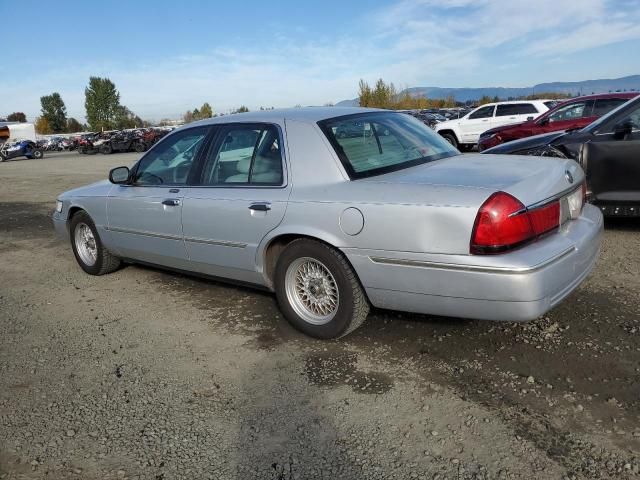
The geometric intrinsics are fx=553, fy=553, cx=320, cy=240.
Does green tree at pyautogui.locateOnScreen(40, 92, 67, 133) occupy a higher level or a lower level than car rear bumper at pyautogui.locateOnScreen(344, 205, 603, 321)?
higher

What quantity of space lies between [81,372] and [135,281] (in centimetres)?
203

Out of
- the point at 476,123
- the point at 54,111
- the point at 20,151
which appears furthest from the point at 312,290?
the point at 54,111

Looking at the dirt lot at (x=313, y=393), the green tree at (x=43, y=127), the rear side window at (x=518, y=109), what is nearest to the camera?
the dirt lot at (x=313, y=393)

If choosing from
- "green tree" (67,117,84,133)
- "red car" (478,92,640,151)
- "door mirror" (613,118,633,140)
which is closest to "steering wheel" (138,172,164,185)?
"door mirror" (613,118,633,140)

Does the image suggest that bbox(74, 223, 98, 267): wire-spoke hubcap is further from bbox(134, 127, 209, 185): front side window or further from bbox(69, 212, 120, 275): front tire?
bbox(134, 127, 209, 185): front side window

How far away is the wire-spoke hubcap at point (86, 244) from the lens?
5734 mm

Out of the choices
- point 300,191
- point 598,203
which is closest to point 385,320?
point 300,191

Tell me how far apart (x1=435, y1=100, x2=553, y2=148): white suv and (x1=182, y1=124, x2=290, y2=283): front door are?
1482 cm

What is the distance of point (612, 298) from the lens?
4.20 m

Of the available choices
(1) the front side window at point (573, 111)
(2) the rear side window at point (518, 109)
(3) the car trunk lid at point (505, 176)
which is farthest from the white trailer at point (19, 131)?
(3) the car trunk lid at point (505, 176)

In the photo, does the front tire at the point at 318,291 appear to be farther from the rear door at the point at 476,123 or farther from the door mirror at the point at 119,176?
the rear door at the point at 476,123

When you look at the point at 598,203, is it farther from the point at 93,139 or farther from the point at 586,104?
the point at 93,139

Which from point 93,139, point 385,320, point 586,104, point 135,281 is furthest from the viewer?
point 93,139

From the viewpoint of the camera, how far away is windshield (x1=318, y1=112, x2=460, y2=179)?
145 inches
